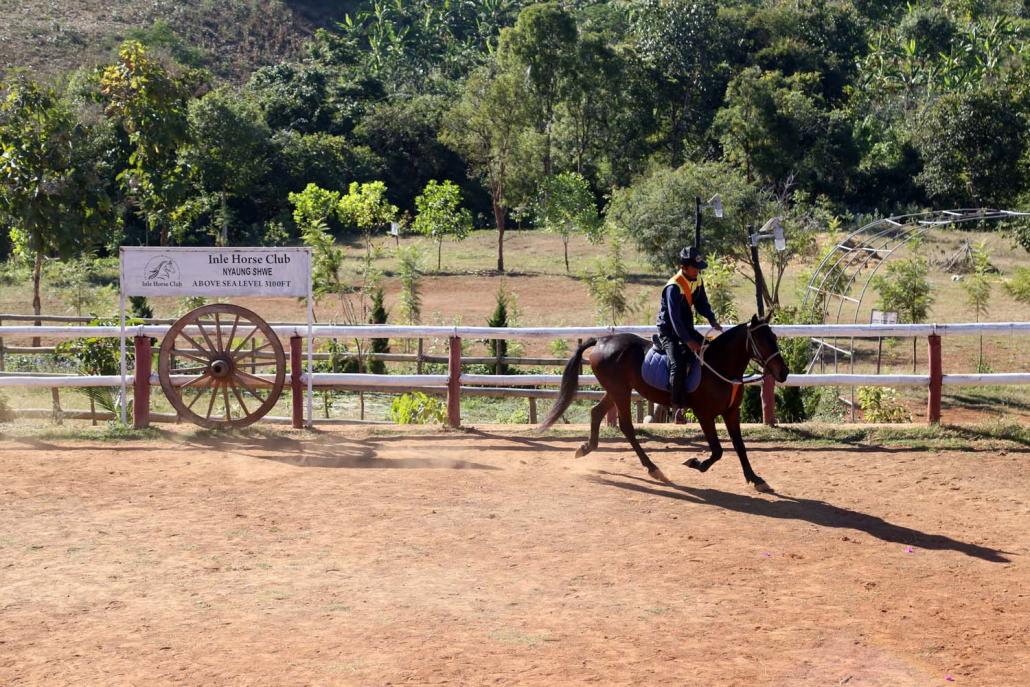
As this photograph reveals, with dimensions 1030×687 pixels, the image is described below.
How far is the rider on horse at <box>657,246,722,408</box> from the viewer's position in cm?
1040

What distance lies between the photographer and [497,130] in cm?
5147

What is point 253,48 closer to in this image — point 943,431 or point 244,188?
point 244,188

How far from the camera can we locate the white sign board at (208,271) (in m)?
13.0

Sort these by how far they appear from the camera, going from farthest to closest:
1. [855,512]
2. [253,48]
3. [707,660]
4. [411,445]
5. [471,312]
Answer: [253,48], [471,312], [411,445], [855,512], [707,660]

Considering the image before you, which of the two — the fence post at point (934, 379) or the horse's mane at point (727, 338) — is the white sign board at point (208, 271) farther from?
the fence post at point (934, 379)

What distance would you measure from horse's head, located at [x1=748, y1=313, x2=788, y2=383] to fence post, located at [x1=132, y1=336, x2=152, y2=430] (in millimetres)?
6798

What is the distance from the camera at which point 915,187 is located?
5850 cm

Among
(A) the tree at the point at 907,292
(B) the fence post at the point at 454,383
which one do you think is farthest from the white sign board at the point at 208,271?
(A) the tree at the point at 907,292

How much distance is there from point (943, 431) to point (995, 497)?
2.46 metres

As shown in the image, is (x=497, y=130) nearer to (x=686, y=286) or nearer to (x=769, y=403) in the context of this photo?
(x=769, y=403)

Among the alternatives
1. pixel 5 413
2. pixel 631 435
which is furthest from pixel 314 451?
pixel 5 413

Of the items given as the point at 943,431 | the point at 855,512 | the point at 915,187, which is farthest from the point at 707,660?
the point at 915,187

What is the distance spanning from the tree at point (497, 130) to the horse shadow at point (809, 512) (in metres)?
39.8

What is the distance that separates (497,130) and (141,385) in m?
39.7
